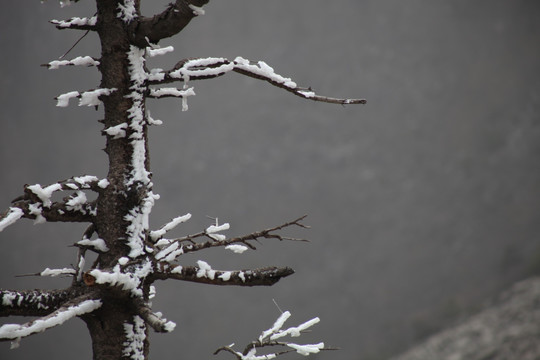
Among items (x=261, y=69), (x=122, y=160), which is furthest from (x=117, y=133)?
(x=261, y=69)

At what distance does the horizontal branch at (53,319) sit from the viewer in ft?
6.02

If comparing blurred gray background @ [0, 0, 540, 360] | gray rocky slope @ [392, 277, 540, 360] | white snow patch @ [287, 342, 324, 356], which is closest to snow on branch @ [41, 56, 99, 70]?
white snow patch @ [287, 342, 324, 356]

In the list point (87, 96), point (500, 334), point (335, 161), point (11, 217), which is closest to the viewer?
point (11, 217)

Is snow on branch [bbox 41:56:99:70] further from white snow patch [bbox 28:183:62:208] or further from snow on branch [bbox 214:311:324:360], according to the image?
snow on branch [bbox 214:311:324:360]

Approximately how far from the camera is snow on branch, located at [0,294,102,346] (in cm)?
183

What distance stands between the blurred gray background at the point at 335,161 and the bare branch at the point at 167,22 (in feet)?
155

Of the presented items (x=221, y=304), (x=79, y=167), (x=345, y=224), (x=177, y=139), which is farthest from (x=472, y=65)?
(x=79, y=167)

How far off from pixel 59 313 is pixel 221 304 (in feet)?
256

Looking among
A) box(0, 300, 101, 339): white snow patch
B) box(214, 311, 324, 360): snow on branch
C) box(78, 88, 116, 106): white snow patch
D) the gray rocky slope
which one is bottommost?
box(214, 311, 324, 360): snow on branch

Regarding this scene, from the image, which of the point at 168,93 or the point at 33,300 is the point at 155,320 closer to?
the point at 33,300

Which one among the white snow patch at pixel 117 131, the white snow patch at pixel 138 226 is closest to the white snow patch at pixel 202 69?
the white snow patch at pixel 117 131

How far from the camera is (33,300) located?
2.18m

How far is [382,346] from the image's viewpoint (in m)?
55.6

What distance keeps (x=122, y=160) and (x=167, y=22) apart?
0.66 m
